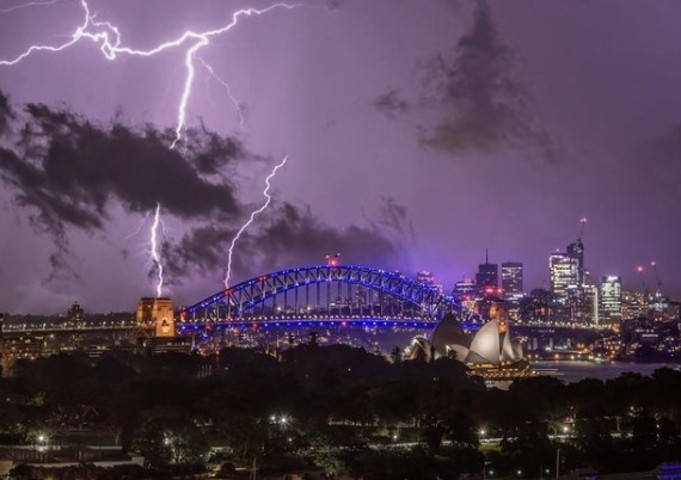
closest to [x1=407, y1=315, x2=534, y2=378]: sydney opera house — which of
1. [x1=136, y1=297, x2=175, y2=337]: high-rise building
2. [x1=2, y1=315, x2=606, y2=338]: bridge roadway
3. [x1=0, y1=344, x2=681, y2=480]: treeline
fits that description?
[x1=136, y1=297, x2=175, y2=337]: high-rise building

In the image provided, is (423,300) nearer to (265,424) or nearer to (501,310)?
(501,310)

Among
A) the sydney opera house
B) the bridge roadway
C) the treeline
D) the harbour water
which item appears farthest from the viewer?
the harbour water

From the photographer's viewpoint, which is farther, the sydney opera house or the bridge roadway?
the bridge roadway

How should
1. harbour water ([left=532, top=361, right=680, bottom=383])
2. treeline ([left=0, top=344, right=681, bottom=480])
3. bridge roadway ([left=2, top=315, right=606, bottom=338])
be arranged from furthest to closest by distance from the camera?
harbour water ([left=532, top=361, right=680, bottom=383]) < bridge roadway ([left=2, top=315, right=606, bottom=338]) < treeline ([left=0, top=344, right=681, bottom=480])

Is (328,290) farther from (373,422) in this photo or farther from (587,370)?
(373,422)

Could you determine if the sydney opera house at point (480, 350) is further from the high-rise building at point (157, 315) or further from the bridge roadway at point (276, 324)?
the bridge roadway at point (276, 324)

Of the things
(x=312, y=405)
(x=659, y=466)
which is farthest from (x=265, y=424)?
(x=659, y=466)

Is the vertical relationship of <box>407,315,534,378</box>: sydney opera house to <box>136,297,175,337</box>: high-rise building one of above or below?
below

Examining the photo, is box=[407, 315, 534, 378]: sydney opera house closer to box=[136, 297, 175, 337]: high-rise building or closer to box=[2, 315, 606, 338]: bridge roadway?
box=[136, 297, 175, 337]: high-rise building
